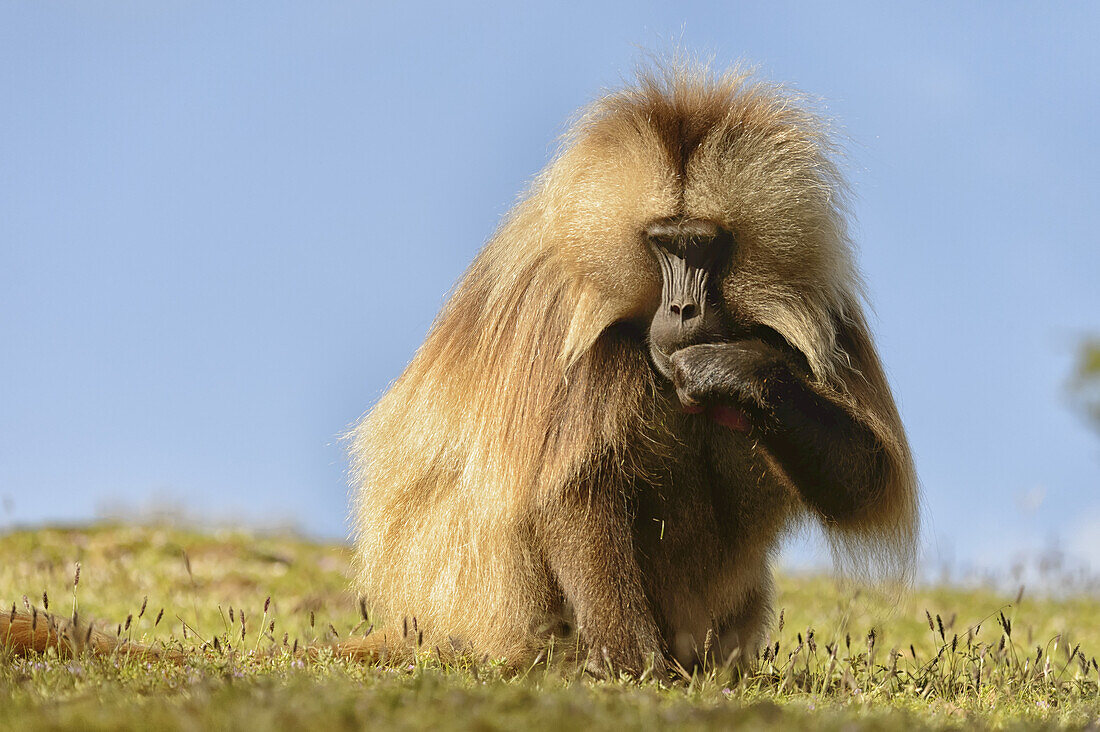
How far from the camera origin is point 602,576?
4.47m

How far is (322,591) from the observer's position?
25.7 ft

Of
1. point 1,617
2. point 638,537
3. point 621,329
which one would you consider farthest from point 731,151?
point 1,617

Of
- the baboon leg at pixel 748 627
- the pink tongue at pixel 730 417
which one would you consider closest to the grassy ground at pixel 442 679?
the baboon leg at pixel 748 627

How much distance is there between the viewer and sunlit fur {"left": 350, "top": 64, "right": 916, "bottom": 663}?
4371mm

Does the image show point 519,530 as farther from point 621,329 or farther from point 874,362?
point 874,362

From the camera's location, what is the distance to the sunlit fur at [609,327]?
14.3 feet

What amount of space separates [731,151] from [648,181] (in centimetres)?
33

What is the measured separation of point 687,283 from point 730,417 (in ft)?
1.88

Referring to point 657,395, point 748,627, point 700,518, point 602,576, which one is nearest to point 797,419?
point 657,395

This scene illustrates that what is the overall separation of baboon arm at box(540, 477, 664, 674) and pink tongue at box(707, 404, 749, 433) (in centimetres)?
51

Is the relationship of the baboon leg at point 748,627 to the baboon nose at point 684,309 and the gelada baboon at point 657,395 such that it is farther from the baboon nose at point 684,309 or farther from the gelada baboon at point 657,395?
the baboon nose at point 684,309

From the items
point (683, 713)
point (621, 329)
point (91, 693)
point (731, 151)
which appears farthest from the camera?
point (621, 329)

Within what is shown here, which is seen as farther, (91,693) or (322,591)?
(322,591)

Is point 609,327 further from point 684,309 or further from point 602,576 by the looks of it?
A: point 602,576
